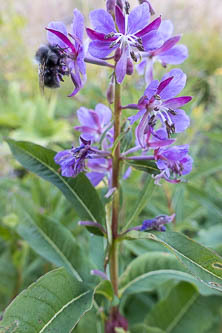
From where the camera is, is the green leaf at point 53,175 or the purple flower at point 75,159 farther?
the green leaf at point 53,175

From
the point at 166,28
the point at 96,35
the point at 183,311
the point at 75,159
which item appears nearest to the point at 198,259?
the point at 75,159

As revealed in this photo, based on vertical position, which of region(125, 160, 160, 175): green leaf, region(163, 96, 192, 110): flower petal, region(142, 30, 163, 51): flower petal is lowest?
region(125, 160, 160, 175): green leaf

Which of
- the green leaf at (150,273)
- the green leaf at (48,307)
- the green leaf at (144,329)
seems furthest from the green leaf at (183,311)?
the green leaf at (48,307)

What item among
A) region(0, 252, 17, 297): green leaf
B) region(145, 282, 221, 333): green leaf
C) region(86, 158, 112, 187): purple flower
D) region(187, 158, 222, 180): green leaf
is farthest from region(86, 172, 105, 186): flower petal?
region(0, 252, 17, 297): green leaf

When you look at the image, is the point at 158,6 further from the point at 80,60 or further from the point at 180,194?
the point at 80,60

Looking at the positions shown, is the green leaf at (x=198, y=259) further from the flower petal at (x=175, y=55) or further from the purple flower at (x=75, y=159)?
the flower petal at (x=175, y=55)

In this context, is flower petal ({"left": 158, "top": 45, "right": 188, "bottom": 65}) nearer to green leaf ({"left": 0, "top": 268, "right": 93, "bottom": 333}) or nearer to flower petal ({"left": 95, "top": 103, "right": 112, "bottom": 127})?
flower petal ({"left": 95, "top": 103, "right": 112, "bottom": 127})
